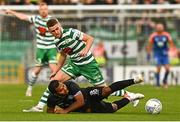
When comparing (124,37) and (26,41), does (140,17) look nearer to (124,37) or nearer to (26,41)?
(124,37)

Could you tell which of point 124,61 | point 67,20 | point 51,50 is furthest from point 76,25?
point 51,50

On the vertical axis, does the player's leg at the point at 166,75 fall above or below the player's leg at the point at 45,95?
below

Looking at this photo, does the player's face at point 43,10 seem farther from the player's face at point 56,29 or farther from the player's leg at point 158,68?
the player's leg at point 158,68

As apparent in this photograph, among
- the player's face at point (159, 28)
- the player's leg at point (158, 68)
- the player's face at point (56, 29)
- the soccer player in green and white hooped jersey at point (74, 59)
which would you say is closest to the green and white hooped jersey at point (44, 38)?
the soccer player in green and white hooped jersey at point (74, 59)

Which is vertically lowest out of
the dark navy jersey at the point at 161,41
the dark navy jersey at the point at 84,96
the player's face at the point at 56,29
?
the dark navy jersey at the point at 161,41

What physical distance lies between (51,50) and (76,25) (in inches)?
350

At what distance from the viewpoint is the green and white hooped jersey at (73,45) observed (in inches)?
630

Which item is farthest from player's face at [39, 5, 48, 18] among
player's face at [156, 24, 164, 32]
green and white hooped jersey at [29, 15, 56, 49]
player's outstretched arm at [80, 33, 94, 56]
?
player's face at [156, 24, 164, 32]

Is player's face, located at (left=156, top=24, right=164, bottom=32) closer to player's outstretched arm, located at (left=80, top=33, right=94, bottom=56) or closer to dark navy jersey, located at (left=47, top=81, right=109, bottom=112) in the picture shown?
player's outstretched arm, located at (left=80, top=33, right=94, bottom=56)

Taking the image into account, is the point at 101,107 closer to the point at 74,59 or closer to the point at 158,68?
the point at 74,59

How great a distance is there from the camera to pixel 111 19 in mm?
31078

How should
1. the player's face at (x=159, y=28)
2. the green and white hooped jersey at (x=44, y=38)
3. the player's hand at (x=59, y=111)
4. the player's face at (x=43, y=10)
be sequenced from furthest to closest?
the player's face at (x=159, y=28)
the green and white hooped jersey at (x=44, y=38)
the player's face at (x=43, y=10)
the player's hand at (x=59, y=111)

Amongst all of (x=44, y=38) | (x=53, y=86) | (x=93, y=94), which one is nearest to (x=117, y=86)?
(x=93, y=94)

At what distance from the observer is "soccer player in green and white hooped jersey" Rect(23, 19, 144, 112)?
52.4 feet
